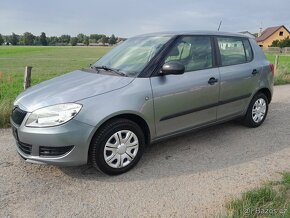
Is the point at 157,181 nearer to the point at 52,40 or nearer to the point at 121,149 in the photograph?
the point at 121,149

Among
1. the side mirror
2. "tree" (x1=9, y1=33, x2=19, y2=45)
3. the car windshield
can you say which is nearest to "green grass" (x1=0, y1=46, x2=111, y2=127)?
the car windshield

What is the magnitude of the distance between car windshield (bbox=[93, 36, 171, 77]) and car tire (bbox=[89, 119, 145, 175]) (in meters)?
0.70

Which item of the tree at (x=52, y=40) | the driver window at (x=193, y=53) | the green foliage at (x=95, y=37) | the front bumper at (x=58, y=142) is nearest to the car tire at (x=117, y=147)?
the front bumper at (x=58, y=142)

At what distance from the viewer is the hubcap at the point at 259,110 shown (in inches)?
206

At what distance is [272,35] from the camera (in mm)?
73438

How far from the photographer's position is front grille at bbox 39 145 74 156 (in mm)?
3191

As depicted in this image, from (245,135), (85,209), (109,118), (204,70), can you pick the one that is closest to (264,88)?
(245,135)

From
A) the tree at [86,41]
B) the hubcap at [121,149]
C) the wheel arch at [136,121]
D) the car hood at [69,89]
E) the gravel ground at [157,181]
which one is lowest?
the gravel ground at [157,181]

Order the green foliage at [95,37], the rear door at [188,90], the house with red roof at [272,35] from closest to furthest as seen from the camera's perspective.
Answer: the rear door at [188,90], the house with red roof at [272,35], the green foliage at [95,37]

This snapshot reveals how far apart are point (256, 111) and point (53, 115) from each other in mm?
3632

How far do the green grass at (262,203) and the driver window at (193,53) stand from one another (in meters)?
1.85

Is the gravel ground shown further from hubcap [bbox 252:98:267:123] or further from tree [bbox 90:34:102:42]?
tree [bbox 90:34:102:42]

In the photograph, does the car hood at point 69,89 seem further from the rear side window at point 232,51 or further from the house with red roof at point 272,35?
the house with red roof at point 272,35

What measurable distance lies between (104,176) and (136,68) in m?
1.40
